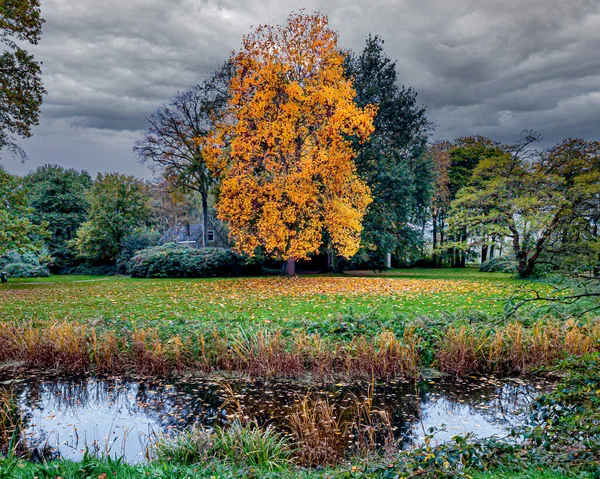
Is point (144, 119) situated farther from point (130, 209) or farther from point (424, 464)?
point (424, 464)

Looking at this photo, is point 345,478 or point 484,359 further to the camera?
point 484,359

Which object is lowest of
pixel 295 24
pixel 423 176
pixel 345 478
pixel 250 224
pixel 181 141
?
pixel 345 478

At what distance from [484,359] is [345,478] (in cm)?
514

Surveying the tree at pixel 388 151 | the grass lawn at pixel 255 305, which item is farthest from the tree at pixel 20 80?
the tree at pixel 388 151

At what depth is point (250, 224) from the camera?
2028 cm

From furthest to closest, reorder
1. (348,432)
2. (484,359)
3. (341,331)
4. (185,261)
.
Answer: (185,261) < (341,331) < (484,359) < (348,432)

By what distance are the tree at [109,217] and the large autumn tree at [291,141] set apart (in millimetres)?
15265

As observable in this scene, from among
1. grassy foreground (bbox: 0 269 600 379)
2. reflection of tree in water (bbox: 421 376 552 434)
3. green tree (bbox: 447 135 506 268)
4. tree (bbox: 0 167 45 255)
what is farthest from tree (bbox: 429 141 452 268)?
reflection of tree in water (bbox: 421 376 552 434)

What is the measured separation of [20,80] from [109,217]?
609 inches

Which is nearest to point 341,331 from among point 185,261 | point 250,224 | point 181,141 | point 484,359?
point 484,359

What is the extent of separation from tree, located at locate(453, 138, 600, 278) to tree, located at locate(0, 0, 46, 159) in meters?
21.2

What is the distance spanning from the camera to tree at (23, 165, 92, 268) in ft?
114

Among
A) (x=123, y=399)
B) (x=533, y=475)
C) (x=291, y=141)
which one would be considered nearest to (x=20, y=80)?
(x=291, y=141)

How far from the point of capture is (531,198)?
20.6 metres
